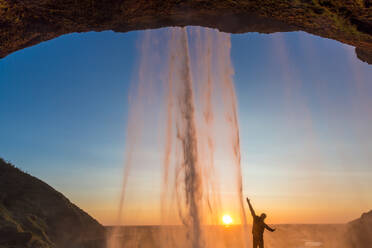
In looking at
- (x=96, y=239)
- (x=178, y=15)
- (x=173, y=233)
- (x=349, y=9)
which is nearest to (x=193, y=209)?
(x=173, y=233)

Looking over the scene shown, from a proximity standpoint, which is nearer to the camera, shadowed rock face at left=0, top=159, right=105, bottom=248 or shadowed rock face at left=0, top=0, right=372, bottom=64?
shadowed rock face at left=0, top=0, right=372, bottom=64

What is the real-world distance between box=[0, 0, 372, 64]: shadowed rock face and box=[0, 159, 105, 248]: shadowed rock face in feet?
43.6

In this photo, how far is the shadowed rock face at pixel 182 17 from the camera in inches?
170

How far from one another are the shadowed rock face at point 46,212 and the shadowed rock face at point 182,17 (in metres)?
13.3

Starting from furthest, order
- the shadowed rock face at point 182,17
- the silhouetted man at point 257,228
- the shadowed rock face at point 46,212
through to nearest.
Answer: the shadowed rock face at point 46,212 < the silhouetted man at point 257,228 < the shadowed rock face at point 182,17

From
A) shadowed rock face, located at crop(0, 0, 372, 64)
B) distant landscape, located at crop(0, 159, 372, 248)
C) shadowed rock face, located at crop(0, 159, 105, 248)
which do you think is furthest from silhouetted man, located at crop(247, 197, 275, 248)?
shadowed rock face, located at crop(0, 159, 105, 248)

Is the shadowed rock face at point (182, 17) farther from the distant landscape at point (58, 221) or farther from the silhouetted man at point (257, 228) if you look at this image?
the distant landscape at point (58, 221)

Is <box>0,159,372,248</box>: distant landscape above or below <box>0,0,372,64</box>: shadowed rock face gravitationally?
below

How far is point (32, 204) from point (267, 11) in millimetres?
21108

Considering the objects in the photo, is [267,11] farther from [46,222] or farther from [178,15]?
[46,222]

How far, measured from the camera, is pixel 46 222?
60.8 feet

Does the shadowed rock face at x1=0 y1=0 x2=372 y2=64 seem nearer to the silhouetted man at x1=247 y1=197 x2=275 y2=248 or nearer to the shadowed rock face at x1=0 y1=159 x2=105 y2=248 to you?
the silhouetted man at x1=247 y1=197 x2=275 y2=248

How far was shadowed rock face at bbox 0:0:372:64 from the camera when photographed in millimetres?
4316

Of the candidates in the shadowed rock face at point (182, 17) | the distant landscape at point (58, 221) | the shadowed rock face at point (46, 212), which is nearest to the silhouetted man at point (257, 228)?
the shadowed rock face at point (182, 17)
